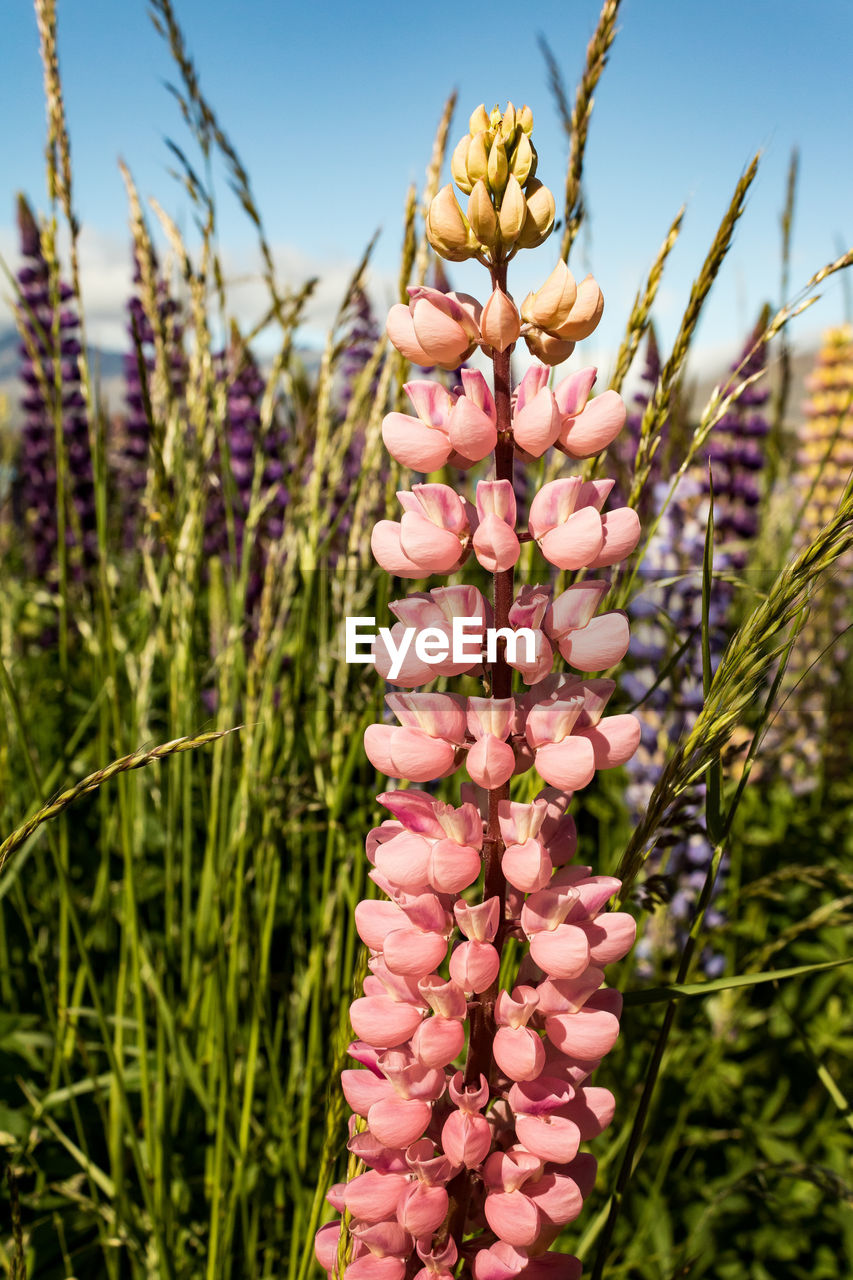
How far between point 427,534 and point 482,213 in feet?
0.80

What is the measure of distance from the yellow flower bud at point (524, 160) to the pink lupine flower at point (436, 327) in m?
0.10

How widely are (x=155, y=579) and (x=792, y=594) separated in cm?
111

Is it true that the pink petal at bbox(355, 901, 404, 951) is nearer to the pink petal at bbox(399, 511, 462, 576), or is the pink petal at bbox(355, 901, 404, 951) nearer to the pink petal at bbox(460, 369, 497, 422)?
the pink petal at bbox(399, 511, 462, 576)

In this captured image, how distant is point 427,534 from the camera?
2.15ft

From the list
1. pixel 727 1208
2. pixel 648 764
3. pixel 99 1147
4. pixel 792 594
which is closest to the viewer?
pixel 792 594

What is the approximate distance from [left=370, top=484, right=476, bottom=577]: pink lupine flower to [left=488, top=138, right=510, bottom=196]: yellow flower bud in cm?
24

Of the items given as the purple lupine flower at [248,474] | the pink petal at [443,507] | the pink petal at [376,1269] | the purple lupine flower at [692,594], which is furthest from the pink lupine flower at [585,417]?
the purple lupine flower at [248,474]

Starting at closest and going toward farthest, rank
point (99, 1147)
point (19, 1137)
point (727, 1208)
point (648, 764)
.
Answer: point (19, 1137) → point (99, 1147) → point (727, 1208) → point (648, 764)

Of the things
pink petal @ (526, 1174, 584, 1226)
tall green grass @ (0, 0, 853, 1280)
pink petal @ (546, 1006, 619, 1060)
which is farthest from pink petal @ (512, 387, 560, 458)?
pink petal @ (526, 1174, 584, 1226)

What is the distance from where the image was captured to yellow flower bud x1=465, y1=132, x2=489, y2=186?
67cm

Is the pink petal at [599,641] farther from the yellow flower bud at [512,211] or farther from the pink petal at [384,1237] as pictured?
the pink petal at [384,1237]

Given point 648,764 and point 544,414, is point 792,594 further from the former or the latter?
point 648,764

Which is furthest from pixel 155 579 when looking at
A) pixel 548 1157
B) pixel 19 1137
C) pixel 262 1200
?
pixel 548 1157

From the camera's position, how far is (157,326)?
1447 mm
